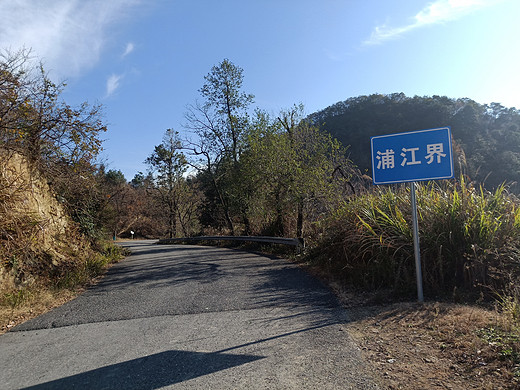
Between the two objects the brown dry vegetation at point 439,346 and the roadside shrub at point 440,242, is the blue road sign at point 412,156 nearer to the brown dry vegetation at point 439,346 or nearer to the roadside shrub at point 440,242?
the roadside shrub at point 440,242

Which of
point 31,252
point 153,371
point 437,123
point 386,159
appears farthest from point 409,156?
point 437,123

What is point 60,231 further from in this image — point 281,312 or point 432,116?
point 432,116

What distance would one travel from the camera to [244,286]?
25.5ft

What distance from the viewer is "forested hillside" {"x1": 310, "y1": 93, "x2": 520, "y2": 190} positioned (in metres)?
16.3

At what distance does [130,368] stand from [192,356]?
2.19 feet

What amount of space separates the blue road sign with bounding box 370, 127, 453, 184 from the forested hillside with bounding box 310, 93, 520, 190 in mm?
7892

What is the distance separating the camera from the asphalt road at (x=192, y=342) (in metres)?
3.55

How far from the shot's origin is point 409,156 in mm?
5863

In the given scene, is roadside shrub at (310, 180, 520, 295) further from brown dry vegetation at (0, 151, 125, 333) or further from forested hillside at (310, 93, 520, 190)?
forested hillside at (310, 93, 520, 190)

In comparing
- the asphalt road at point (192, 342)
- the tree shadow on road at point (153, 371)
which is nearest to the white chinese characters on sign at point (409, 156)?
the asphalt road at point (192, 342)

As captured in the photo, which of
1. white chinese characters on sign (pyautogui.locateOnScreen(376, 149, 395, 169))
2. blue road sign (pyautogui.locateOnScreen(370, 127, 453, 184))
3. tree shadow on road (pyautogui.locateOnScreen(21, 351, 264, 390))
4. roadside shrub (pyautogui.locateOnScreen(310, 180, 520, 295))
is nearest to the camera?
tree shadow on road (pyautogui.locateOnScreen(21, 351, 264, 390))

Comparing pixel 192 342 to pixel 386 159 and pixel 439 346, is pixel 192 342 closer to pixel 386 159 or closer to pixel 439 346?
pixel 439 346

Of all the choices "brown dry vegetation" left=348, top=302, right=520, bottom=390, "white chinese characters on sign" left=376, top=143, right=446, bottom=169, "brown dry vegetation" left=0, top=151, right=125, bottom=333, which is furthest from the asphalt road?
"white chinese characters on sign" left=376, top=143, right=446, bottom=169

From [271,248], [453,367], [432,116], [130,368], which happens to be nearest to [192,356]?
[130,368]
